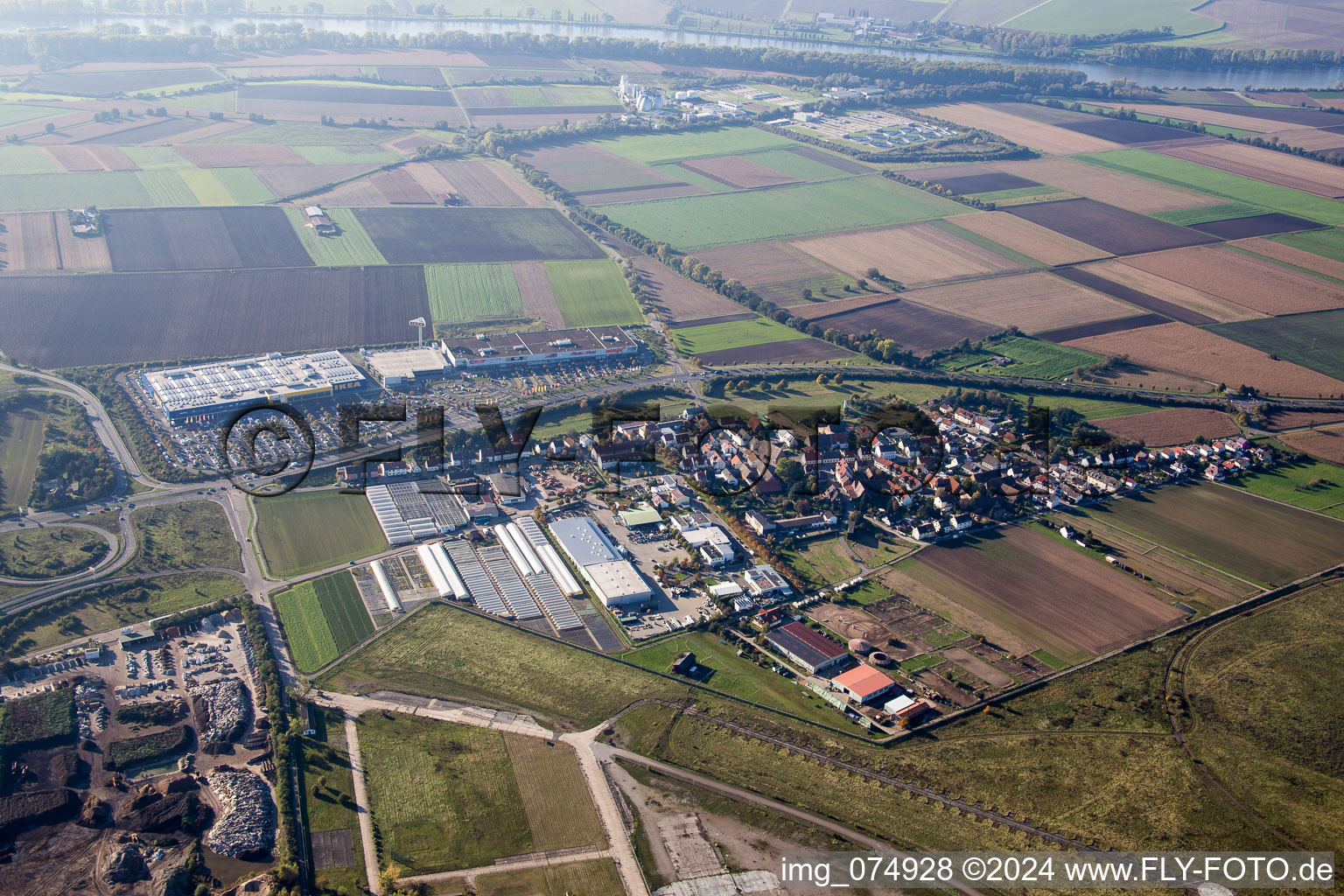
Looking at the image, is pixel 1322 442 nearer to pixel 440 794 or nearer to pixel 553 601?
pixel 553 601

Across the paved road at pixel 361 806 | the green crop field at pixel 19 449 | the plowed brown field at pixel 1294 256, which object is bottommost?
the paved road at pixel 361 806

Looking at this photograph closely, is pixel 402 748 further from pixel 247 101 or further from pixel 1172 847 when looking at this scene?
pixel 247 101

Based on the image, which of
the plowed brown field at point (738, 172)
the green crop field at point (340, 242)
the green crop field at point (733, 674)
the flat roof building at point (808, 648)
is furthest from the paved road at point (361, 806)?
the plowed brown field at point (738, 172)

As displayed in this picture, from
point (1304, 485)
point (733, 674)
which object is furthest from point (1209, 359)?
point (733, 674)

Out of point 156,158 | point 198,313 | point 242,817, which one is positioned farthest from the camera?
point 156,158

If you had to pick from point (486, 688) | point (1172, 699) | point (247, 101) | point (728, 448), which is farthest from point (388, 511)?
point (247, 101)

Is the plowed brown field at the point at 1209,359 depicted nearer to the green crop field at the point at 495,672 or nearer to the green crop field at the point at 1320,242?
the green crop field at the point at 1320,242

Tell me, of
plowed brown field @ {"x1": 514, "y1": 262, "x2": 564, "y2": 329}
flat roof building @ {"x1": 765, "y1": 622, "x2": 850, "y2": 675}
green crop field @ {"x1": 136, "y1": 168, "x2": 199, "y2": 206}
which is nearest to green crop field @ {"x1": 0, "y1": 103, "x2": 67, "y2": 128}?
green crop field @ {"x1": 136, "y1": 168, "x2": 199, "y2": 206}
